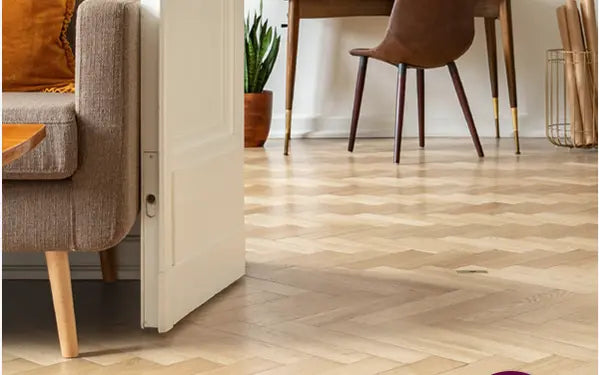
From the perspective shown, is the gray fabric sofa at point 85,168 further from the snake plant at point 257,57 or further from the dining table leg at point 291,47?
the snake plant at point 257,57

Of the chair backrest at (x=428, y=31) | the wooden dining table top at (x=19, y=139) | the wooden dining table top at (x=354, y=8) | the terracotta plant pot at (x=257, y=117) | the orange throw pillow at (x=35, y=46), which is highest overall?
the wooden dining table top at (x=354, y=8)

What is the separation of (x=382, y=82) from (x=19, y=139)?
426 centimetres

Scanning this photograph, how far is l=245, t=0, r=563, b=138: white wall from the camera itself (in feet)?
18.4

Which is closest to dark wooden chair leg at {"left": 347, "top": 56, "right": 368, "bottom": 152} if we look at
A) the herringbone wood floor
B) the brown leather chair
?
the brown leather chair

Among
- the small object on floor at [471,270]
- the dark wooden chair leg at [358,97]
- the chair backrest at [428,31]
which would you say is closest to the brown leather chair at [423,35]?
the chair backrest at [428,31]

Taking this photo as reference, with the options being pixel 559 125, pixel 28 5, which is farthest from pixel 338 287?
pixel 559 125

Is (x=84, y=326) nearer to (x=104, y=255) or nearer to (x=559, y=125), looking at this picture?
(x=104, y=255)

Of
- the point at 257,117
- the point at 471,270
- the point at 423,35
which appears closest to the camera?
the point at 471,270

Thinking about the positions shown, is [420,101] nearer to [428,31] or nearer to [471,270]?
[428,31]

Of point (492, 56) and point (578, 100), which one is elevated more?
point (492, 56)

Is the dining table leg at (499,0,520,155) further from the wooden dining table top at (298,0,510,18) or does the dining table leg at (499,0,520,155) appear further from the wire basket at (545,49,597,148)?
the wire basket at (545,49,597,148)

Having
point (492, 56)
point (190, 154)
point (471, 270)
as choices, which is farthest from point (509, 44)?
point (190, 154)

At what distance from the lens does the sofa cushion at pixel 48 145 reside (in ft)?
5.82

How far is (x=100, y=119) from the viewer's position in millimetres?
1826
